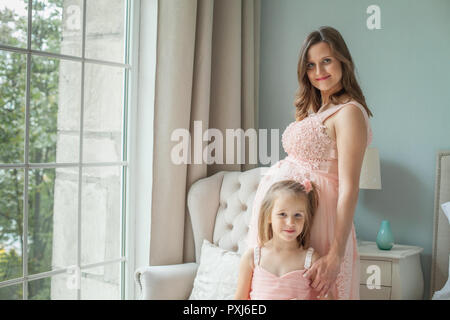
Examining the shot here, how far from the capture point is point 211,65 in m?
2.63

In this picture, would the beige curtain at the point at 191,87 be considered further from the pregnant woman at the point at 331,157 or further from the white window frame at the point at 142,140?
the pregnant woman at the point at 331,157

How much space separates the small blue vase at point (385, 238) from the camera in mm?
2246

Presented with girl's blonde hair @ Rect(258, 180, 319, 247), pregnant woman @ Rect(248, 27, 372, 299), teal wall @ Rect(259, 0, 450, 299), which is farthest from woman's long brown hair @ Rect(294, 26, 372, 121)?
teal wall @ Rect(259, 0, 450, 299)

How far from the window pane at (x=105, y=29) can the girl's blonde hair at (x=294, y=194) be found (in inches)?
47.1

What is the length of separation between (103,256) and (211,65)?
1.11 m

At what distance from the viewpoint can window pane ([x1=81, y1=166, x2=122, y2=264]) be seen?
7.60 ft

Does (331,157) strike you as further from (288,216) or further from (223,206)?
(223,206)

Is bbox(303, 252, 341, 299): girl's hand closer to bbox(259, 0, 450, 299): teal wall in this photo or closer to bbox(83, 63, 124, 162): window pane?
bbox(259, 0, 450, 299): teal wall

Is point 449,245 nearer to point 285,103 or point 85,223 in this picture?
point 285,103

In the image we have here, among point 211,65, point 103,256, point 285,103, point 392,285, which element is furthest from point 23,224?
point 392,285

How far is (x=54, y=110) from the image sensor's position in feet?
7.10

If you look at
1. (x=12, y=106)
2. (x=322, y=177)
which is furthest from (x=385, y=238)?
(x=12, y=106)

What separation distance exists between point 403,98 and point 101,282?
1675 millimetres

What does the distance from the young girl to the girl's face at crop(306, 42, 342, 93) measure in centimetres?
32
